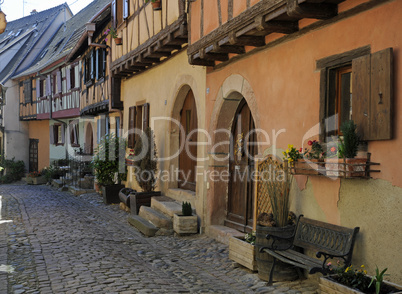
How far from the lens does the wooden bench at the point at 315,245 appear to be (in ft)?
14.4

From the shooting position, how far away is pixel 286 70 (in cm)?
573

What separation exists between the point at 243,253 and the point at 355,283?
2.00 meters

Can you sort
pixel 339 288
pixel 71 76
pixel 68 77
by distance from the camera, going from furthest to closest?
1. pixel 68 77
2. pixel 71 76
3. pixel 339 288

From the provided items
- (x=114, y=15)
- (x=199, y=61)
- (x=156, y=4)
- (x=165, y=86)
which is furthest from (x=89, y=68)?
(x=199, y=61)

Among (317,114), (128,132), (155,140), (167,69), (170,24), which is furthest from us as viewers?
(128,132)

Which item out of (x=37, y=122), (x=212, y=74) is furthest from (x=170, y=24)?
(x=37, y=122)

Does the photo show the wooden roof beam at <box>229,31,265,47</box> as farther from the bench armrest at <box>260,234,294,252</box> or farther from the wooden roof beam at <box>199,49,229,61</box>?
the bench armrest at <box>260,234,294,252</box>

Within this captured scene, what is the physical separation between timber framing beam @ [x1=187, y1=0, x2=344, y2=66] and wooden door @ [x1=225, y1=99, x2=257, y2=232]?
3.59 feet

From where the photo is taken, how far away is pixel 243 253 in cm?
→ 576

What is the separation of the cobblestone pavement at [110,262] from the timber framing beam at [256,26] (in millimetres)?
2907

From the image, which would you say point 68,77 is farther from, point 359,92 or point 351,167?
point 351,167

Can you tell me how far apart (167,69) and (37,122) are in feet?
63.2

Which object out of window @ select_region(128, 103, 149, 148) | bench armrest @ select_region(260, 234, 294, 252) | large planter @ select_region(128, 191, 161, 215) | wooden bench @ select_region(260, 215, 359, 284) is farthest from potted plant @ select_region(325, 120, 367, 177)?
window @ select_region(128, 103, 149, 148)

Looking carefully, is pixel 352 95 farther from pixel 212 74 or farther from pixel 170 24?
pixel 170 24
